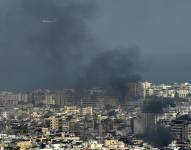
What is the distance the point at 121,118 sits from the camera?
26.2 metres

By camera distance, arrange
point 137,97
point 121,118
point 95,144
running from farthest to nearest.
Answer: point 137,97
point 121,118
point 95,144

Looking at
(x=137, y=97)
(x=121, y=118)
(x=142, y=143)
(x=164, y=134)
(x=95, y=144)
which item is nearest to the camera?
(x=95, y=144)

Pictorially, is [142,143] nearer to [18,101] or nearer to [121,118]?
[121,118]

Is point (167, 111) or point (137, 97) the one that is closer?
point (167, 111)

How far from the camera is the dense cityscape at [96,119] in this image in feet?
66.4

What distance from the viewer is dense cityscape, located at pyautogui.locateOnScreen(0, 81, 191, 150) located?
20234mm

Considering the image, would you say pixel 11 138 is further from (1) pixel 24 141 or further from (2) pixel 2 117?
(2) pixel 2 117

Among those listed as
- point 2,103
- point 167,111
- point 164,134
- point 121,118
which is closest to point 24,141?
point 164,134

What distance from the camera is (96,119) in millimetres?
25469

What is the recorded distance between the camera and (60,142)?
19750mm

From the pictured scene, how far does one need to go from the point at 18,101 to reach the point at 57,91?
1.51 meters

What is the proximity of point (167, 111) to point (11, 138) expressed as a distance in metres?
7.80

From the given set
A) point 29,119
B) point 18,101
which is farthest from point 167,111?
point 18,101

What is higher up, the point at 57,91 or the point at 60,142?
the point at 57,91
